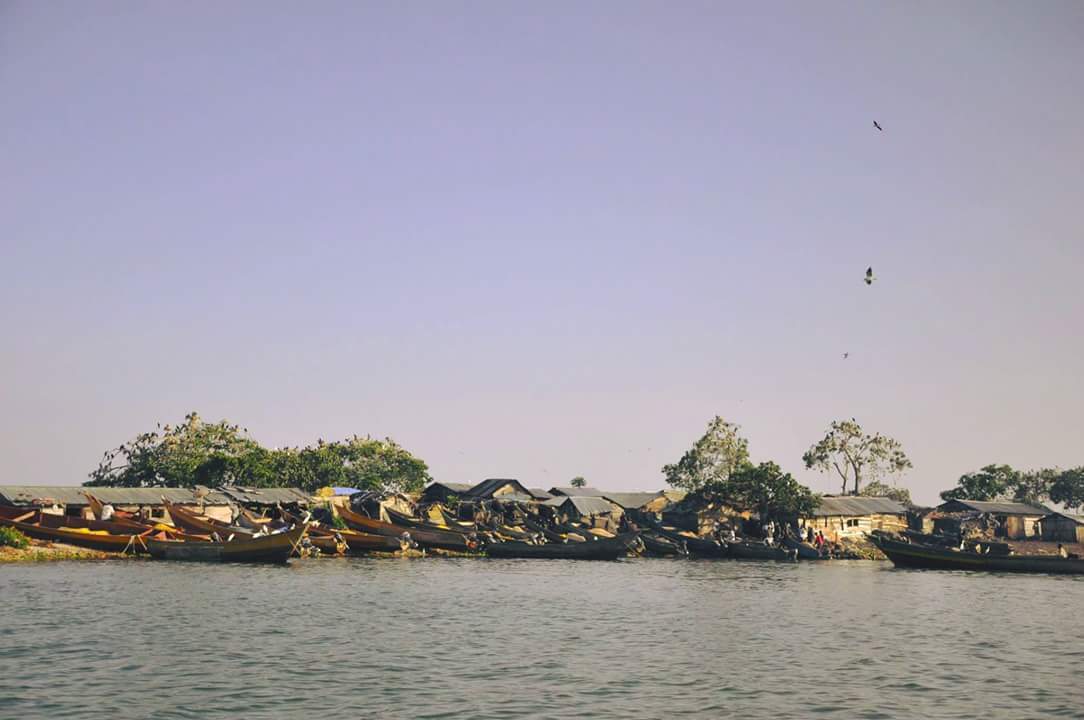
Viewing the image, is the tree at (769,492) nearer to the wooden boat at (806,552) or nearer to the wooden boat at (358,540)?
the wooden boat at (806,552)

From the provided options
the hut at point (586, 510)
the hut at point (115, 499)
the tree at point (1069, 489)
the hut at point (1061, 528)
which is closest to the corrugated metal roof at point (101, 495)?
the hut at point (115, 499)

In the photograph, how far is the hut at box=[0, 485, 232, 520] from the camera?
6069 cm

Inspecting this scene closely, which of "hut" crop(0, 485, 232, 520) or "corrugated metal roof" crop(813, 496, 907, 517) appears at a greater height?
"corrugated metal roof" crop(813, 496, 907, 517)

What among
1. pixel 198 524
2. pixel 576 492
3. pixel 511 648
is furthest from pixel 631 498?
pixel 511 648

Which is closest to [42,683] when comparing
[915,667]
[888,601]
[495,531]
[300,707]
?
[300,707]

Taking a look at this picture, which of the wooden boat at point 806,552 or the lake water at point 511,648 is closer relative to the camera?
the lake water at point 511,648

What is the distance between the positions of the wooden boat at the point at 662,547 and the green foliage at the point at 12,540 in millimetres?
42005

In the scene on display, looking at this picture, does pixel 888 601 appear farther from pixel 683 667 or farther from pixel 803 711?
pixel 803 711

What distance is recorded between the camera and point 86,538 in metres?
55.5

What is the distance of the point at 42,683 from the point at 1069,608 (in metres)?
39.6

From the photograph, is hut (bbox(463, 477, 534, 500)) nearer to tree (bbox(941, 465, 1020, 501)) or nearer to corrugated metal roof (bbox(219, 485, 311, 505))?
corrugated metal roof (bbox(219, 485, 311, 505))

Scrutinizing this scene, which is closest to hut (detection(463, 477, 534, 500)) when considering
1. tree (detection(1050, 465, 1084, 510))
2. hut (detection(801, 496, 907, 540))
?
hut (detection(801, 496, 907, 540))

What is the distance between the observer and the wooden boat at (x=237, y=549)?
52.0 meters

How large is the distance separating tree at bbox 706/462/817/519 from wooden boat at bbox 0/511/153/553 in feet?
146
